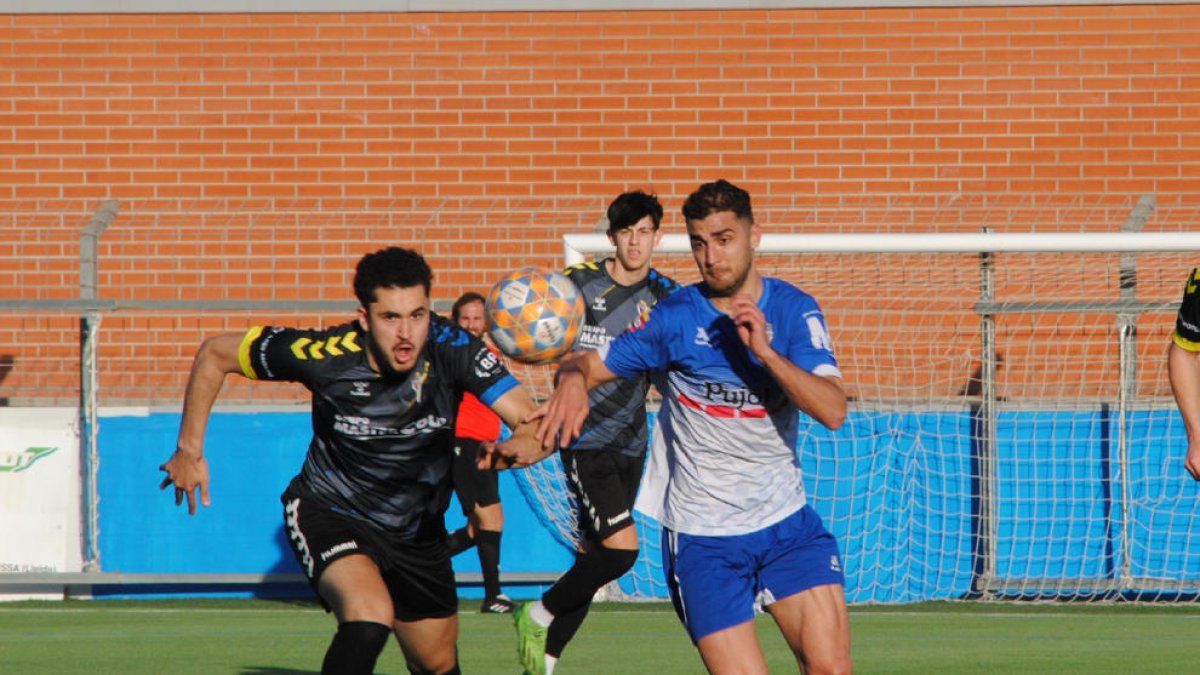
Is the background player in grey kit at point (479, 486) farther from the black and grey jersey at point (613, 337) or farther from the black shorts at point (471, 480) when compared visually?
the black and grey jersey at point (613, 337)

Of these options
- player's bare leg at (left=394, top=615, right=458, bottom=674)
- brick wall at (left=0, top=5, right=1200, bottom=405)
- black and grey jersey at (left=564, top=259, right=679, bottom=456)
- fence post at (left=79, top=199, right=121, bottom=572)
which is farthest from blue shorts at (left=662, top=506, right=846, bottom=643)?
brick wall at (left=0, top=5, right=1200, bottom=405)

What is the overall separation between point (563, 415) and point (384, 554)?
116cm

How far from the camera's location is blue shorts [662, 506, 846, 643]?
543cm

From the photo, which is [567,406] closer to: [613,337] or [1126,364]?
[613,337]

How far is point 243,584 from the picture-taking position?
12734 mm

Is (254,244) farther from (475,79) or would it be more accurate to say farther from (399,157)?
(475,79)

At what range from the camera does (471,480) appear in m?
11.3

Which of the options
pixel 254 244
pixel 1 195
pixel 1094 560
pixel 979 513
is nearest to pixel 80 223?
pixel 1 195

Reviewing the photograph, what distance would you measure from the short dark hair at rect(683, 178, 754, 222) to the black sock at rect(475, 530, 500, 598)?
6169 millimetres

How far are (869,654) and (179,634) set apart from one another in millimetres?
4298

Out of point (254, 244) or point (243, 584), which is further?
point (254, 244)

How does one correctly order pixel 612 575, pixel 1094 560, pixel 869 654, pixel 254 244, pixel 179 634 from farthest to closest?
pixel 254 244, pixel 1094 560, pixel 179 634, pixel 869 654, pixel 612 575

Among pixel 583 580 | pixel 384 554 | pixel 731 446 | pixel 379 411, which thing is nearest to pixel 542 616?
pixel 583 580

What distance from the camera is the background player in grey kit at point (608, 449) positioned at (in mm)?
7805
